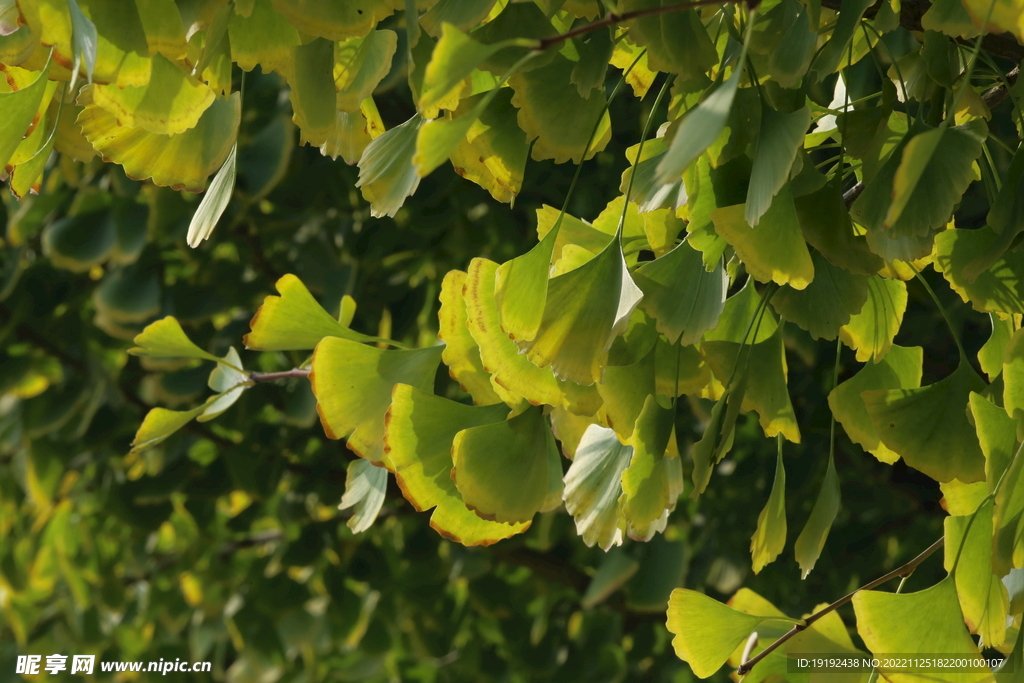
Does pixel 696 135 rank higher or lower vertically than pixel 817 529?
higher

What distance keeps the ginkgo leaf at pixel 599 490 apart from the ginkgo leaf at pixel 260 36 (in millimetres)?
152

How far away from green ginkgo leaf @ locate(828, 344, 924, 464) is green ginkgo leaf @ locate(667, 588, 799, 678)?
68 mm

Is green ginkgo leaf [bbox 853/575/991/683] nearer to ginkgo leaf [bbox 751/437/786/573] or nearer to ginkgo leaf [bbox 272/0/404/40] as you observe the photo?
ginkgo leaf [bbox 751/437/786/573]

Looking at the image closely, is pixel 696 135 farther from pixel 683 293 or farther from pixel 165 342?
pixel 165 342

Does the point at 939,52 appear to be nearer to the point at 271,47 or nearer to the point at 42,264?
the point at 271,47

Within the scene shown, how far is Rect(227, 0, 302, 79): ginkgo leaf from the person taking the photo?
0.25 m

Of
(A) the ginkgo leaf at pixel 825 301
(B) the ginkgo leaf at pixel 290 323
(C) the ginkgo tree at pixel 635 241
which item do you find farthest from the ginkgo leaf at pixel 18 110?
(A) the ginkgo leaf at pixel 825 301

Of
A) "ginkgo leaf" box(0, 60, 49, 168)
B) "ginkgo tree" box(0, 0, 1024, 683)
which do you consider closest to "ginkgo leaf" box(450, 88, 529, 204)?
"ginkgo tree" box(0, 0, 1024, 683)

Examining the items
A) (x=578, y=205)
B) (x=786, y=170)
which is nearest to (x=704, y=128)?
(x=786, y=170)

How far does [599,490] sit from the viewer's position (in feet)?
0.88

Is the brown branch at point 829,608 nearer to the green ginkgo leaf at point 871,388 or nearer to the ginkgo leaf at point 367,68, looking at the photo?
the green ginkgo leaf at point 871,388

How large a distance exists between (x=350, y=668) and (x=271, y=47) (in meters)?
0.79

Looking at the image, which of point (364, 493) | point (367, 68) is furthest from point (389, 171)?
point (364, 493)

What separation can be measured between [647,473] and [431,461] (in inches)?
2.5
